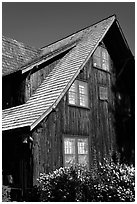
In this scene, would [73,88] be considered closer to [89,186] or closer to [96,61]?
[96,61]

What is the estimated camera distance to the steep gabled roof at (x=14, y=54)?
16.6 m

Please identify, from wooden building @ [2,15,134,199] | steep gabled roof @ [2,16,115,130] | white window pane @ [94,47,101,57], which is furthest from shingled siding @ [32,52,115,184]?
white window pane @ [94,47,101,57]

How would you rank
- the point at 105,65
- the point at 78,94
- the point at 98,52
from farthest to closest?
the point at 105,65 → the point at 98,52 → the point at 78,94

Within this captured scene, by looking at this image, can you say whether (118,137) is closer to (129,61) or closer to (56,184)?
(129,61)

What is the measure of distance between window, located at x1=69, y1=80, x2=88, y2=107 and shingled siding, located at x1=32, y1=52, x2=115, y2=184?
0.95 feet

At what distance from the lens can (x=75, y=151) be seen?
1377cm

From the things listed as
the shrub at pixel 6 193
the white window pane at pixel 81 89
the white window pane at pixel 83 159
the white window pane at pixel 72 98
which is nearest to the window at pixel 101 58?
the white window pane at pixel 81 89

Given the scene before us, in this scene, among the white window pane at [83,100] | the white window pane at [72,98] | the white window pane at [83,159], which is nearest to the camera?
the white window pane at [83,159]

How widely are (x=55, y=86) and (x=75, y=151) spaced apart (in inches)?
127

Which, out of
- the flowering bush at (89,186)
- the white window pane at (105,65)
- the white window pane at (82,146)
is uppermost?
the white window pane at (105,65)

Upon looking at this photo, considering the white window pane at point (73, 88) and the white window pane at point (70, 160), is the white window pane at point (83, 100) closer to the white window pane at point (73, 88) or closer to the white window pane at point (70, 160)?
the white window pane at point (73, 88)

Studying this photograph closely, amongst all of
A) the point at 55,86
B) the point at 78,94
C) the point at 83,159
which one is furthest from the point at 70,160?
the point at 55,86

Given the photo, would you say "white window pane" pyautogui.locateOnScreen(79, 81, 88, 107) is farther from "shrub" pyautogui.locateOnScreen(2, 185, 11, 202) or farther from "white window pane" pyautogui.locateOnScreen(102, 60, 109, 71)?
"shrub" pyautogui.locateOnScreen(2, 185, 11, 202)

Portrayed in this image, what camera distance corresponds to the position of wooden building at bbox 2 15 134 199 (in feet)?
40.7
